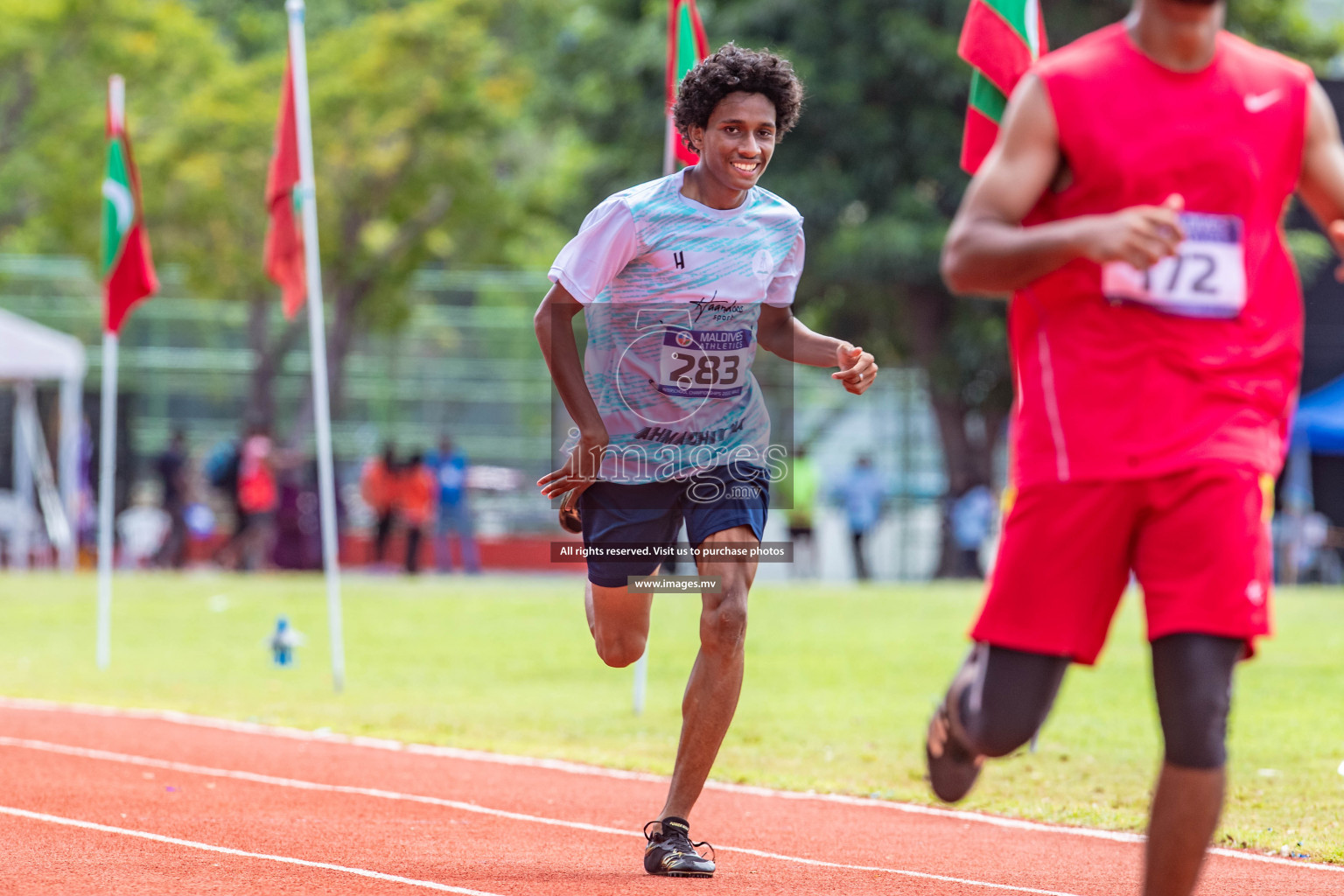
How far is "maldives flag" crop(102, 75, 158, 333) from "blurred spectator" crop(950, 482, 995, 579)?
14926 millimetres

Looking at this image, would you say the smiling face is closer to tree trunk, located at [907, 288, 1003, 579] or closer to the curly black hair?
the curly black hair

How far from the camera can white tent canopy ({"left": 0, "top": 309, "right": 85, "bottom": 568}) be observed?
2578 cm

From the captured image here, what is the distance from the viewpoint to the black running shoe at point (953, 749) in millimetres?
4156

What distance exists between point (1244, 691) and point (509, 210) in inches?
947

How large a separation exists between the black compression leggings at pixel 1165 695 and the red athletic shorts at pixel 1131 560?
0.04 metres

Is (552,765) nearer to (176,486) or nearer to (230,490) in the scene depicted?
(230,490)

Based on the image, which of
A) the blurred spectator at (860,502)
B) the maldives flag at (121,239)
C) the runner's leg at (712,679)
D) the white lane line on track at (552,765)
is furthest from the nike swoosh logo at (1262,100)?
the blurred spectator at (860,502)

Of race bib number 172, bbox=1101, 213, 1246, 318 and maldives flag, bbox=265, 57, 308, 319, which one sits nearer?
race bib number 172, bbox=1101, 213, 1246, 318

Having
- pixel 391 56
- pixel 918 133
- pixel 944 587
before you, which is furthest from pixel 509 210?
pixel 944 587

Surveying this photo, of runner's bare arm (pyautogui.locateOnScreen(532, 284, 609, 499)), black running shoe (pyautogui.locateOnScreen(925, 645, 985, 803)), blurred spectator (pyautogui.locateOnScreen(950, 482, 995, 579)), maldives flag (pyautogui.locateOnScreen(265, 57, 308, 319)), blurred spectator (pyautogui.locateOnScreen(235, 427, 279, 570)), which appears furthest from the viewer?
blurred spectator (pyautogui.locateOnScreen(950, 482, 995, 579))

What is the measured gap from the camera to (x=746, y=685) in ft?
45.0

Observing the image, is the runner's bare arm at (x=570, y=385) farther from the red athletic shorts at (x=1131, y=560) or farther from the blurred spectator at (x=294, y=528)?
the blurred spectator at (x=294, y=528)

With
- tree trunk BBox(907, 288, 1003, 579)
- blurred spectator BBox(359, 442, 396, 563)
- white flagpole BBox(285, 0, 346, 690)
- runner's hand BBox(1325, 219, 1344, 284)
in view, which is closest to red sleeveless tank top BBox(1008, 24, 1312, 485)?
runner's hand BBox(1325, 219, 1344, 284)

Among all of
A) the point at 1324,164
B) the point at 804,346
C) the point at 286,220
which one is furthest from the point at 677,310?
the point at 286,220
